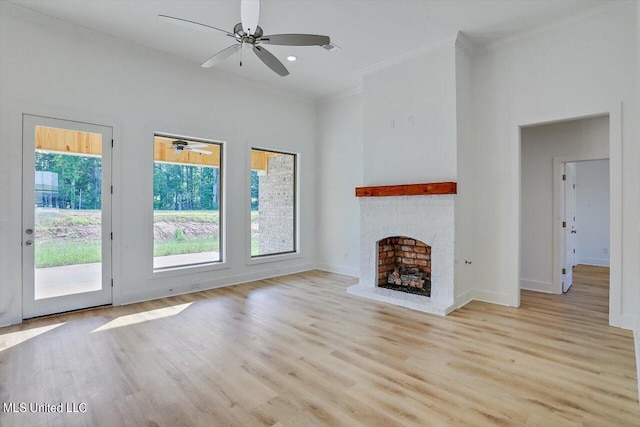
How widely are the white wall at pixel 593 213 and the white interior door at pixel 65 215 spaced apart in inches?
382

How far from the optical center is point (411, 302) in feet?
14.0

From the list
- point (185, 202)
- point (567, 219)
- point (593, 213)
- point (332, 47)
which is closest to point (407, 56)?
point (332, 47)

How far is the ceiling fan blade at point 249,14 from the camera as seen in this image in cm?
264

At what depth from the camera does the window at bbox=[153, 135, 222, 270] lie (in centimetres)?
483

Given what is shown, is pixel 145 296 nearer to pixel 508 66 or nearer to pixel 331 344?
pixel 331 344

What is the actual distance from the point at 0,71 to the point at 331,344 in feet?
15.1

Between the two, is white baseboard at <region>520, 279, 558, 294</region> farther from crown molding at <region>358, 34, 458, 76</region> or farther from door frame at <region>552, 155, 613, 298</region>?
crown molding at <region>358, 34, 458, 76</region>

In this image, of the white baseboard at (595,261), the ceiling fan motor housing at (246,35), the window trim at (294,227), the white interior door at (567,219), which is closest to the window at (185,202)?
the window trim at (294,227)

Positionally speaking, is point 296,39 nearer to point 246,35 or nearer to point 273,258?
point 246,35

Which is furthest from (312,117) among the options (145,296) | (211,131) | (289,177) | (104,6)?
(145,296)

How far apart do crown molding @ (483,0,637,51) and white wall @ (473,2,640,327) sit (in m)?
0.02

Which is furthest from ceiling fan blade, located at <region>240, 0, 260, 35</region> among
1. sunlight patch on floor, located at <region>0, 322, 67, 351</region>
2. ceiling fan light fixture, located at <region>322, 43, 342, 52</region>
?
sunlight patch on floor, located at <region>0, 322, 67, 351</region>

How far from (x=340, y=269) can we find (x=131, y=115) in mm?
4370

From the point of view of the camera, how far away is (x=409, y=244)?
5.14 metres
